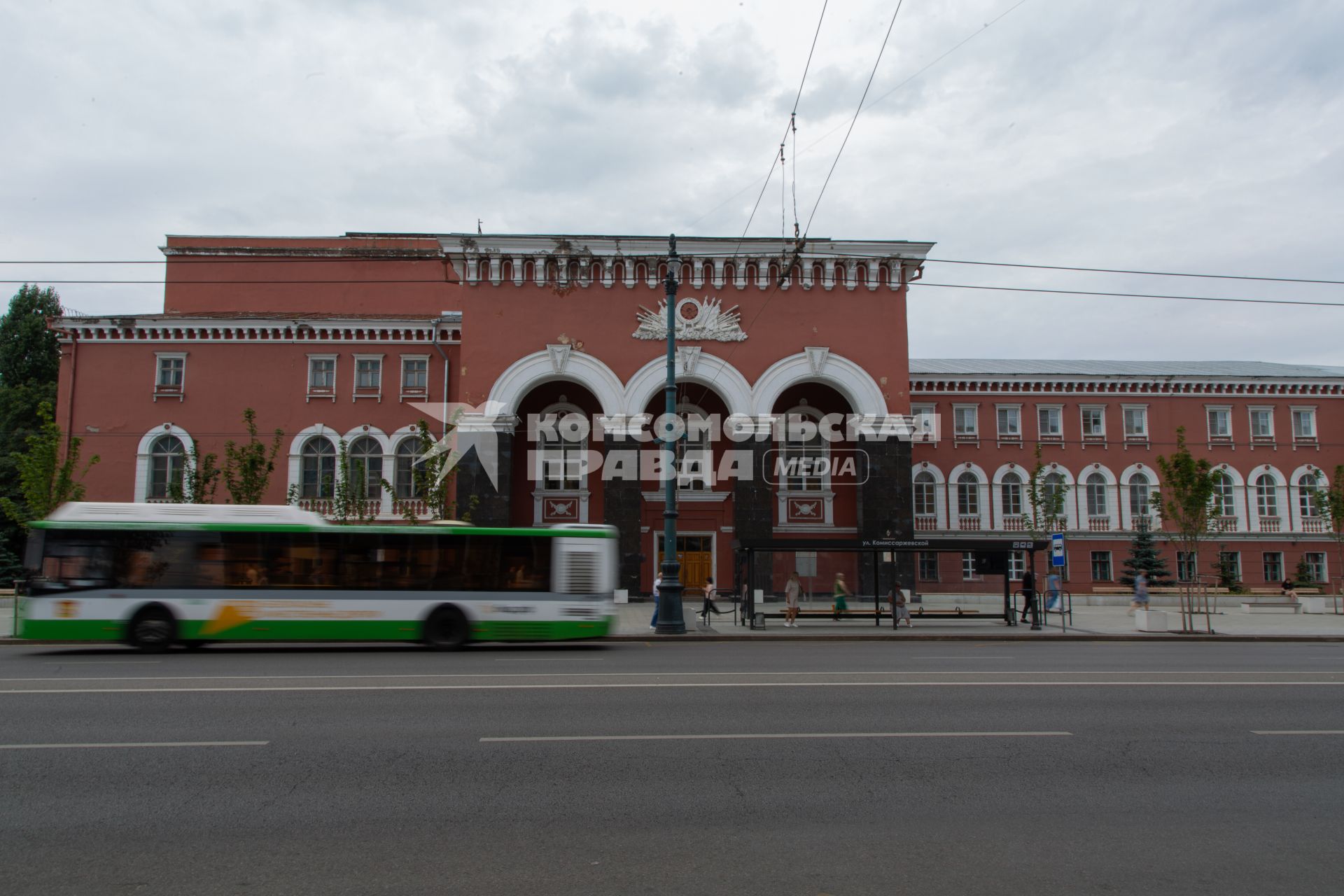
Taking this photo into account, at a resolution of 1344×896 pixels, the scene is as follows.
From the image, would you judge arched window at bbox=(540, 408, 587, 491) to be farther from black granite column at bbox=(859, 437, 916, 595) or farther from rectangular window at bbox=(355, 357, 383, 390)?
black granite column at bbox=(859, 437, 916, 595)

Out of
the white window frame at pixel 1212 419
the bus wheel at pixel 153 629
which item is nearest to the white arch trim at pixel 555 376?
the bus wheel at pixel 153 629

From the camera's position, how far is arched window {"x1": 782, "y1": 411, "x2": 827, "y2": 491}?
108 feet

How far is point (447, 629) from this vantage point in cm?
1691

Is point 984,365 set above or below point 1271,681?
above

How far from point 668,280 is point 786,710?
13.5 m

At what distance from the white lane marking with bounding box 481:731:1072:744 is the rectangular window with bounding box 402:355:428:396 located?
27.0 meters

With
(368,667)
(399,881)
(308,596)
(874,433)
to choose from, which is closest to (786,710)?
(399,881)

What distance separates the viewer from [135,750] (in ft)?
25.5

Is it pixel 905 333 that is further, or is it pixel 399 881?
pixel 905 333

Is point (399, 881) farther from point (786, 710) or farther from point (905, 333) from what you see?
point (905, 333)

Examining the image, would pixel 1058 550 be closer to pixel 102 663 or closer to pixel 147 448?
pixel 102 663

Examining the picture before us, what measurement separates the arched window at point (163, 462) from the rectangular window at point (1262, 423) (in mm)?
39988

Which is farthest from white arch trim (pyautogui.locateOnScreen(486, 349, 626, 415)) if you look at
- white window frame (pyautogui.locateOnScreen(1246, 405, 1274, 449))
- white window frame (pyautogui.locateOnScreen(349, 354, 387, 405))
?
white window frame (pyautogui.locateOnScreen(1246, 405, 1274, 449))

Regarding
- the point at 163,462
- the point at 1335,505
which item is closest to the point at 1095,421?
the point at 1335,505
